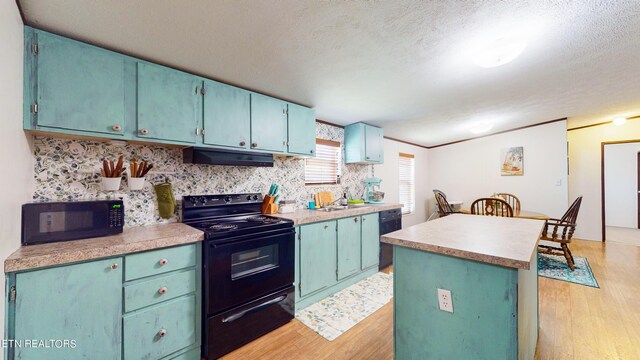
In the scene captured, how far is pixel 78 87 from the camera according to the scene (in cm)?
150

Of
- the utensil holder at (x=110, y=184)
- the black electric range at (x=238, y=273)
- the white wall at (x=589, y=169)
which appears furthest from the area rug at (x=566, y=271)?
the utensil holder at (x=110, y=184)

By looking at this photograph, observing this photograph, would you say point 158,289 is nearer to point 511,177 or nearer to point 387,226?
point 387,226

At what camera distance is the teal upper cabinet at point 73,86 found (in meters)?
1.39

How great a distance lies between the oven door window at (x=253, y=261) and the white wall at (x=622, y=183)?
7677 mm

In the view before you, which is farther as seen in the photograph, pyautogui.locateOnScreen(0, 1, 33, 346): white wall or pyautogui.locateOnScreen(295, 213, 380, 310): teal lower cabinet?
pyautogui.locateOnScreen(295, 213, 380, 310): teal lower cabinet

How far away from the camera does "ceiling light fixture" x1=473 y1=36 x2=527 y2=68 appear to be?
1728 mm

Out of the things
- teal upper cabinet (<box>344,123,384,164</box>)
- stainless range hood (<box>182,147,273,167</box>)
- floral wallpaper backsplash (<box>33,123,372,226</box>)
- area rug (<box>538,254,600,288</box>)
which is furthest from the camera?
teal upper cabinet (<box>344,123,384,164</box>)

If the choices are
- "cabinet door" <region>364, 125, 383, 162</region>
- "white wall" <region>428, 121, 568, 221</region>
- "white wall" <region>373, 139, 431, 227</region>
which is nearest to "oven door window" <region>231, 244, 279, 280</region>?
"cabinet door" <region>364, 125, 383, 162</region>

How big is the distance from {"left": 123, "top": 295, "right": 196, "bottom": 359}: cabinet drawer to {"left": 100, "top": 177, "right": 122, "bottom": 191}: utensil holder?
35.0 inches

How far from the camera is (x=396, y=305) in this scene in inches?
56.7

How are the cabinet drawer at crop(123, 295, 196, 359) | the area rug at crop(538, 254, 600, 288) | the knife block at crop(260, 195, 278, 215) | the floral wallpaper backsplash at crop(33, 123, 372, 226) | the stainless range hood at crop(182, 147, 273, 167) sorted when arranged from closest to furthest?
the cabinet drawer at crop(123, 295, 196, 359)
the floral wallpaper backsplash at crop(33, 123, 372, 226)
the stainless range hood at crop(182, 147, 273, 167)
the knife block at crop(260, 195, 278, 215)
the area rug at crop(538, 254, 600, 288)

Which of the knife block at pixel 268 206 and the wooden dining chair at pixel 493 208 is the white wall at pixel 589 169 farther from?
the knife block at pixel 268 206

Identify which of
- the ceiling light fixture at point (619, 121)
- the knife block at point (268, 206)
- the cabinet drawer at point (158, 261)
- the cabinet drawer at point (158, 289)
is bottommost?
the cabinet drawer at point (158, 289)

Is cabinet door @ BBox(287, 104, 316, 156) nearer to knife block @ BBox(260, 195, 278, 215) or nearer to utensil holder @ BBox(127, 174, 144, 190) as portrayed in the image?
knife block @ BBox(260, 195, 278, 215)
